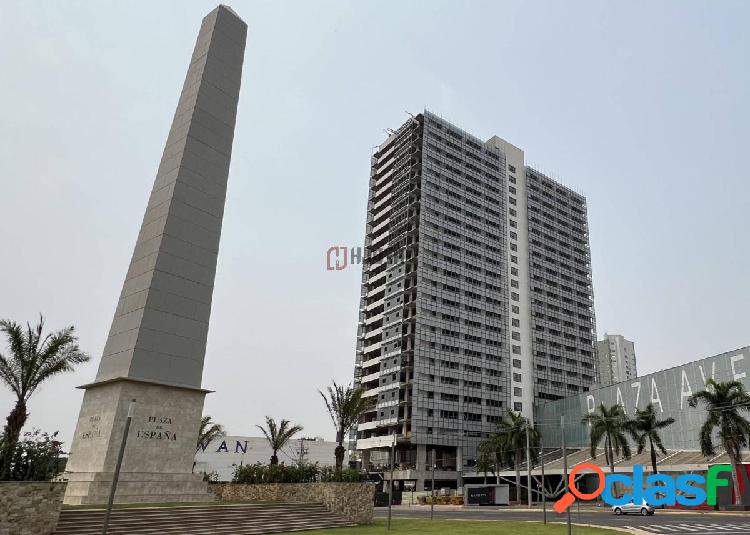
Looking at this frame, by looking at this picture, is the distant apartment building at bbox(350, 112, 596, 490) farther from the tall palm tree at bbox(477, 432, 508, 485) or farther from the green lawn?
the green lawn

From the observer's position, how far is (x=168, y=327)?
33.9 m

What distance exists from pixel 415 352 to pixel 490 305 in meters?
21.9

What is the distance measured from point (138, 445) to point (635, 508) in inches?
1460

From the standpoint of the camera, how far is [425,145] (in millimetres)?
106375

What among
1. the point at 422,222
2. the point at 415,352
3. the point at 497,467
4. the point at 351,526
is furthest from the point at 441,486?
the point at 351,526

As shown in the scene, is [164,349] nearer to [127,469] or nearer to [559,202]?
[127,469]

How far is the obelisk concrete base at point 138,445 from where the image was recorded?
96.8 ft

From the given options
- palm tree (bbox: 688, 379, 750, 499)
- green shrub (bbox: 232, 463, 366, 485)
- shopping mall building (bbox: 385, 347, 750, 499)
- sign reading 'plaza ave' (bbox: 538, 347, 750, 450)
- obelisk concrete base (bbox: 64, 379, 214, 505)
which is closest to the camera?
obelisk concrete base (bbox: 64, 379, 214, 505)

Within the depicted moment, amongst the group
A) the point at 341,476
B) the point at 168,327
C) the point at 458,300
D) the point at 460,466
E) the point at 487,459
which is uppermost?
the point at 458,300

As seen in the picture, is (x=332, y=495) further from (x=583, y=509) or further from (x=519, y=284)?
(x=519, y=284)

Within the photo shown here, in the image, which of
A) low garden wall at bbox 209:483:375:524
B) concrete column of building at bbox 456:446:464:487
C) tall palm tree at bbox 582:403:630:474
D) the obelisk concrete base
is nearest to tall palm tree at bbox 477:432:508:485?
concrete column of building at bbox 456:446:464:487

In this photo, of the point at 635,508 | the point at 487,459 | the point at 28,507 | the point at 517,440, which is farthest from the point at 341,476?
the point at 487,459

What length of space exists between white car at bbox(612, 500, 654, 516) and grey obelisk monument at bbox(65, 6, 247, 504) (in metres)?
32.7

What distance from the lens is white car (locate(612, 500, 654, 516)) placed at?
42.2m
